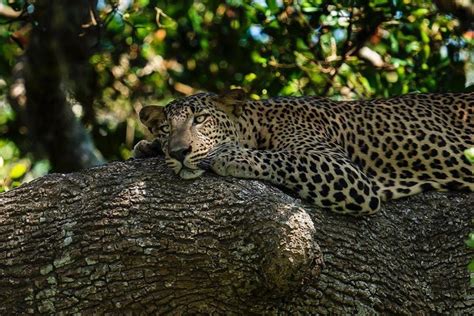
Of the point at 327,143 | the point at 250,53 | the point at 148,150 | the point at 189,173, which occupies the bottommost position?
the point at 250,53

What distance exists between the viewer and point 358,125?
976 centimetres

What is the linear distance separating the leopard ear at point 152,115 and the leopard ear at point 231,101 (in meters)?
0.53

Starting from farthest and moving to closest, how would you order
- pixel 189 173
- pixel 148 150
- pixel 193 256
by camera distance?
pixel 148 150
pixel 189 173
pixel 193 256

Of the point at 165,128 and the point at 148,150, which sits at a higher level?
the point at 165,128

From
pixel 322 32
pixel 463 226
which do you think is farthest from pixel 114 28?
pixel 463 226

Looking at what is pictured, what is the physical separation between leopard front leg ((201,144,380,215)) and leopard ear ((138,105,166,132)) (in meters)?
0.76

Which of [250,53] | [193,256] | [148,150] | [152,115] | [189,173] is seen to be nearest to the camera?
[193,256]

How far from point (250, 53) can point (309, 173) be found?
4.28 meters

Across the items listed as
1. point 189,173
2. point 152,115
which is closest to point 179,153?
point 189,173

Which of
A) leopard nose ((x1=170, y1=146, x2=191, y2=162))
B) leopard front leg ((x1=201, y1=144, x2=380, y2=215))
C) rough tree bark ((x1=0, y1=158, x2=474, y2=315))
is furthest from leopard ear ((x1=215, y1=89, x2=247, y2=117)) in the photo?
rough tree bark ((x1=0, y1=158, x2=474, y2=315))

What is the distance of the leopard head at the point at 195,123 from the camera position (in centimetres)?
843

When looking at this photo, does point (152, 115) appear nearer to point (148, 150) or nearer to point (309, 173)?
point (148, 150)

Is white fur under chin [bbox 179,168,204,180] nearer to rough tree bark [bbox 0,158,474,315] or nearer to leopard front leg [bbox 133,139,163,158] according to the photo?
rough tree bark [bbox 0,158,474,315]

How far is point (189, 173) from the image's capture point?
786 cm
